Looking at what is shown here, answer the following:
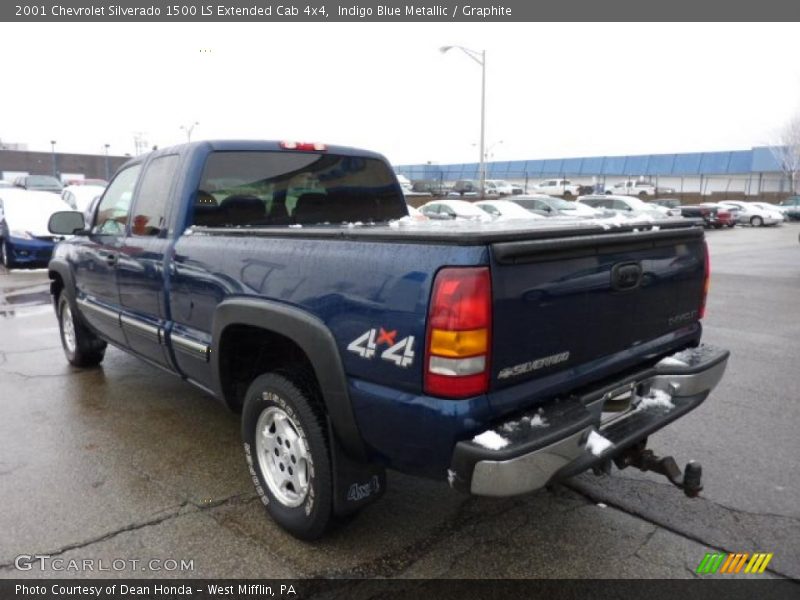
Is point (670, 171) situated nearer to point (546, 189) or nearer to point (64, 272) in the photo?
point (546, 189)

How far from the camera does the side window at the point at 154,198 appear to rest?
384 centimetres

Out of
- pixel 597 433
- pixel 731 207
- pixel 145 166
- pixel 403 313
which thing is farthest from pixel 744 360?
pixel 731 207

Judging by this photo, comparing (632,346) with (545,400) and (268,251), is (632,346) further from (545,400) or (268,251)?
(268,251)

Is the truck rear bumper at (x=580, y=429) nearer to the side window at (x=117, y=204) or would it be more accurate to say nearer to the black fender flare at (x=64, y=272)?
the side window at (x=117, y=204)

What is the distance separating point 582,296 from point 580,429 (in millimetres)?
552

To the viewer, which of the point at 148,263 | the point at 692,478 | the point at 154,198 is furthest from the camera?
the point at 154,198

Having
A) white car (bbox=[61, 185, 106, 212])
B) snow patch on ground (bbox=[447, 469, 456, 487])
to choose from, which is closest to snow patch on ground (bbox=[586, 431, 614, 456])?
snow patch on ground (bbox=[447, 469, 456, 487])

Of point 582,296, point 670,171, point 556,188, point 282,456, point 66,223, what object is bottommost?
point 282,456

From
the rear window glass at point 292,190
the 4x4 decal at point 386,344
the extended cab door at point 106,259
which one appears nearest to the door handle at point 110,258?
the extended cab door at point 106,259

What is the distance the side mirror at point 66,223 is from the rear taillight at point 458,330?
12.9 ft

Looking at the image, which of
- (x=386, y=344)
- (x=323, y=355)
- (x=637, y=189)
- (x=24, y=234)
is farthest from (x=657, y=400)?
(x=637, y=189)

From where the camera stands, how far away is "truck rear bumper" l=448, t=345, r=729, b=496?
6.97ft

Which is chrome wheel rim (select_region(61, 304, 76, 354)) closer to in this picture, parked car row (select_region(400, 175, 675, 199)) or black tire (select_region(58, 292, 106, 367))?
black tire (select_region(58, 292, 106, 367))

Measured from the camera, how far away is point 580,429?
230cm
